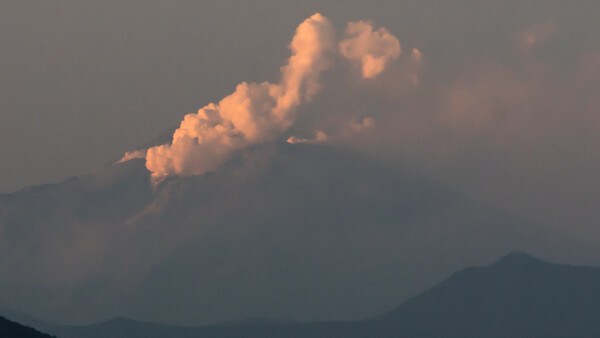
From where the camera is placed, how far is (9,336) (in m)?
128

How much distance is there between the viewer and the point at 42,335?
428 feet

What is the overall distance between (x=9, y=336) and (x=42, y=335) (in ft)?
15.1
